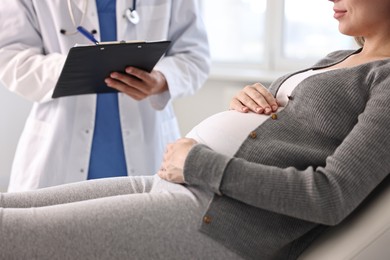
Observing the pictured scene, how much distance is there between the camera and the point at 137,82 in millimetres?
2066

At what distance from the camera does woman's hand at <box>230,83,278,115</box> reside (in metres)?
1.53

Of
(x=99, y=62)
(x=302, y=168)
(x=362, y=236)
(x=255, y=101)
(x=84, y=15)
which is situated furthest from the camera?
(x=84, y=15)

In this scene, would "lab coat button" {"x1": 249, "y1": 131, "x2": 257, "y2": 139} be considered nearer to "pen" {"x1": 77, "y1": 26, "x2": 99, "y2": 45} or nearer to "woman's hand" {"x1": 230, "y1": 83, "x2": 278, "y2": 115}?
"woman's hand" {"x1": 230, "y1": 83, "x2": 278, "y2": 115}

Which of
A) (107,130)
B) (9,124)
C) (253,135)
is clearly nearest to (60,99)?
(107,130)

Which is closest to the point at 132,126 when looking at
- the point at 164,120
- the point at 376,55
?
the point at 164,120

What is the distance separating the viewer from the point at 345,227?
1338mm

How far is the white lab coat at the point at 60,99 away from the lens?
2172mm

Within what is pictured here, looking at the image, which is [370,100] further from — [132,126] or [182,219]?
[132,126]

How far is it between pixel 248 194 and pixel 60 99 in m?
1.08

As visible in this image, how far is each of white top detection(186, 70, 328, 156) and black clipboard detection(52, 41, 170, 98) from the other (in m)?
0.40

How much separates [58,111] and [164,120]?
37 centimetres

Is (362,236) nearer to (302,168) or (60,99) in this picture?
(302,168)

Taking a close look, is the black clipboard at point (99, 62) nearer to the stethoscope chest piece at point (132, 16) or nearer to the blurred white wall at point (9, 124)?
the stethoscope chest piece at point (132, 16)

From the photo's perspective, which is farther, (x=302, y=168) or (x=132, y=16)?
(x=132, y=16)
